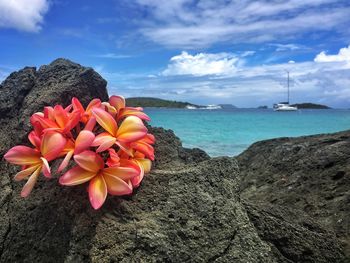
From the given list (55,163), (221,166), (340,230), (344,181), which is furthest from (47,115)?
(344,181)

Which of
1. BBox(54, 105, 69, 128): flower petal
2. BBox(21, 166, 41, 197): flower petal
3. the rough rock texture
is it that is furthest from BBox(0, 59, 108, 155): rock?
the rough rock texture

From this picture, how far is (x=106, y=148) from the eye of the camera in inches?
101

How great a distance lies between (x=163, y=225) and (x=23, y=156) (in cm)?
94

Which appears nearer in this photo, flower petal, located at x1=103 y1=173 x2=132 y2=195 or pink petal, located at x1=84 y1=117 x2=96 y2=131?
flower petal, located at x1=103 y1=173 x2=132 y2=195

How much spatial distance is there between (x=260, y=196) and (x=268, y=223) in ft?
7.26

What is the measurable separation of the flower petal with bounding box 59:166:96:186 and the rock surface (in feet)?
0.49

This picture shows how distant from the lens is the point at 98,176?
256 cm

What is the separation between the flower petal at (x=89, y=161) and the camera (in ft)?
8.20

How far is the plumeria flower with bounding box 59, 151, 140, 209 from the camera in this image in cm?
250

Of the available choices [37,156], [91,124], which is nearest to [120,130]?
[91,124]

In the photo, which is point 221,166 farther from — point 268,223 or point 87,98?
point 87,98

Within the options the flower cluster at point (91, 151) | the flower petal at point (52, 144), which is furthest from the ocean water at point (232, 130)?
the flower petal at point (52, 144)

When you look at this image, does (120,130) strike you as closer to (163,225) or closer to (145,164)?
(145,164)

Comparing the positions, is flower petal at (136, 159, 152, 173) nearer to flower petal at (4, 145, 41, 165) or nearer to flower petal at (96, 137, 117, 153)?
flower petal at (96, 137, 117, 153)
